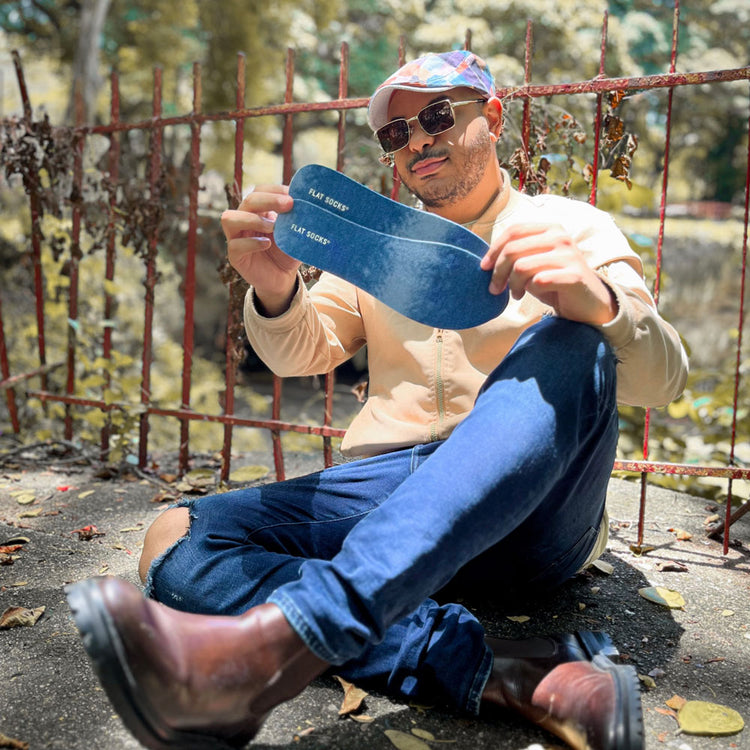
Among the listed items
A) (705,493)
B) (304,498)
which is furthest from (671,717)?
(705,493)

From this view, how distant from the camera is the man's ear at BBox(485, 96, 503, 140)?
1.81 m

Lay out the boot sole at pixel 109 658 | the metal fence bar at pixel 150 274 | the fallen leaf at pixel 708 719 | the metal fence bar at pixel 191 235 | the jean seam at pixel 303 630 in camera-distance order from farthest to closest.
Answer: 1. the metal fence bar at pixel 150 274
2. the metal fence bar at pixel 191 235
3. the fallen leaf at pixel 708 719
4. the jean seam at pixel 303 630
5. the boot sole at pixel 109 658

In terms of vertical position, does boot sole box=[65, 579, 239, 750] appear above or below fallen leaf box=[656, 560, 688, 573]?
above

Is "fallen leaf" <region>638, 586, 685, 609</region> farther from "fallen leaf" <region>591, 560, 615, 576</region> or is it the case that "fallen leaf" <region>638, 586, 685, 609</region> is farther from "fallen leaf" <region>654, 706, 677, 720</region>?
"fallen leaf" <region>654, 706, 677, 720</region>

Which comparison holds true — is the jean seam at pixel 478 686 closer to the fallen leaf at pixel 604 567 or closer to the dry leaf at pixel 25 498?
the fallen leaf at pixel 604 567

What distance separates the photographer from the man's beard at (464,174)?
1766 mm

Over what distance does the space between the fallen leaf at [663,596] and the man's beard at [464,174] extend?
1117 millimetres

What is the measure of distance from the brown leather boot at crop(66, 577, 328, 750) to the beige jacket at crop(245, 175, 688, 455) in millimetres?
710

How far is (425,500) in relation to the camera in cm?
110

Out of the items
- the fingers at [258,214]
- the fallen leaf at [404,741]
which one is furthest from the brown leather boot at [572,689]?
the fingers at [258,214]

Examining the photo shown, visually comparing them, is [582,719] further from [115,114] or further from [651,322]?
[115,114]

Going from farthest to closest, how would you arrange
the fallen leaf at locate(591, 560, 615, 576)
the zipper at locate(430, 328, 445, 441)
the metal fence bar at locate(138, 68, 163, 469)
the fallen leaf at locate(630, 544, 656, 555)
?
the metal fence bar at locate(138, 68, 163, 469) → the fallen leaf at locate(630, 544, 656, 555) → the fallen leaf at locate(591, 560, 615, 576) → the zipper at locate(430, 328, 445, 441)

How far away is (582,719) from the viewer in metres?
1.16

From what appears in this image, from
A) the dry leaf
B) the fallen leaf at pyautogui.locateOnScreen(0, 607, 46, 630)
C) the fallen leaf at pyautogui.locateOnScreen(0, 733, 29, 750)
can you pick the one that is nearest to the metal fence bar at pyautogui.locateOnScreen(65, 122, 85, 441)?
the dry leaf
